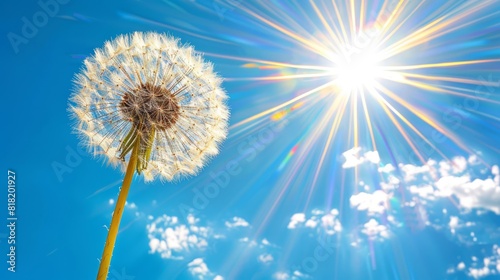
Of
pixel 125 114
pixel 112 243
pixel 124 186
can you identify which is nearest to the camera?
pixel 112 243

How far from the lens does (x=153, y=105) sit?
863 centimetres

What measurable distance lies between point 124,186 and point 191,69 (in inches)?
126

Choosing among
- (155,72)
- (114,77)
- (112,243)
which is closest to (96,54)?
(114,77)

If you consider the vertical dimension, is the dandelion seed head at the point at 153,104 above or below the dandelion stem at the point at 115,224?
above

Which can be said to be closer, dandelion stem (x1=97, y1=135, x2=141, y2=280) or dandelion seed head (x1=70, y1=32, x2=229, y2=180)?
dandelion stem (x1=97, y1=135, x2=141, y2=280)

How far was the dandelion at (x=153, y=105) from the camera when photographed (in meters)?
8.77

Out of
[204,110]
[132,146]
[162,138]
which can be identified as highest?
[204,110]

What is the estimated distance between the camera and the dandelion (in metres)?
8.77

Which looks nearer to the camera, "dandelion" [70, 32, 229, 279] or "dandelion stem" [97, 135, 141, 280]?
"dandelion stem" [97, 135, 141, 280]

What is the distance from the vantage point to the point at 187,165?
934 centimetres

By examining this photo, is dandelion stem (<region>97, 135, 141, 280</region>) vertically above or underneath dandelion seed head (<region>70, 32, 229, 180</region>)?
underneath

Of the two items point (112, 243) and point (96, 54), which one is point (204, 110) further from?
Result: point (112, 243)

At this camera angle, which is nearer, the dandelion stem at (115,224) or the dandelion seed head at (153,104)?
the dandelion stem at (115,224)

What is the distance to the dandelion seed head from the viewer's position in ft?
28.8
